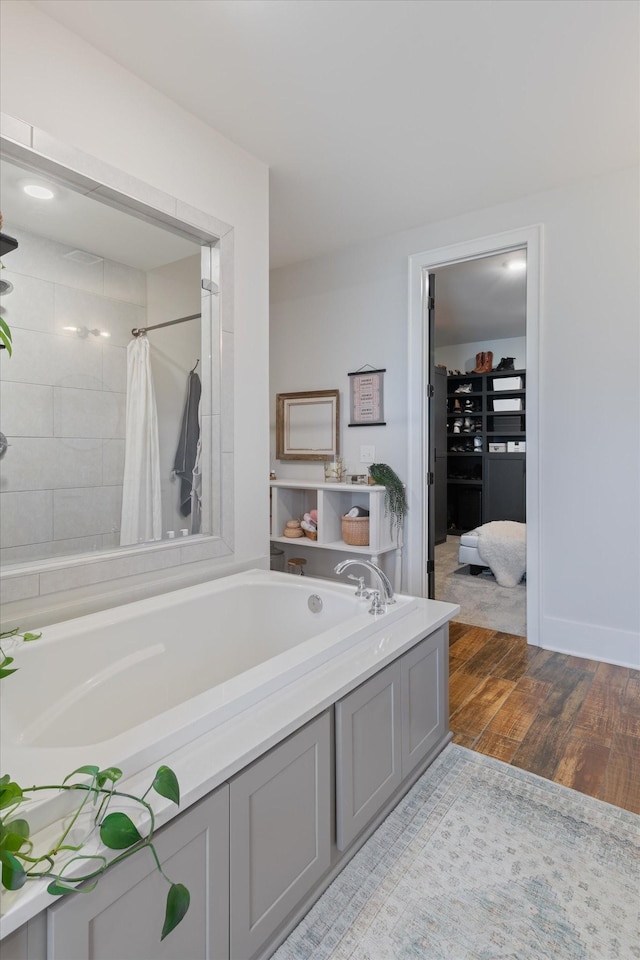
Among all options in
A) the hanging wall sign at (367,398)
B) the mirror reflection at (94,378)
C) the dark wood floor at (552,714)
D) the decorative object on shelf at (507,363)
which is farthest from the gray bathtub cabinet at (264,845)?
the decorative object on shelf at (507,363)

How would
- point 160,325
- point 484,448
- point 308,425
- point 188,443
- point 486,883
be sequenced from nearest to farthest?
1. point 486,883
2. point 160,325
3. point 188,443
4. point 308,425
5. point 484,448

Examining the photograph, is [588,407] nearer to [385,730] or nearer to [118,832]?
[385,730]

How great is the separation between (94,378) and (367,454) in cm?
212

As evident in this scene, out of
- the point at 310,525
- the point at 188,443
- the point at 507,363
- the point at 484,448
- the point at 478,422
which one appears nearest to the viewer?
the point at 188,443

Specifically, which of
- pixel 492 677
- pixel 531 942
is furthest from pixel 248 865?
pixel 492 677

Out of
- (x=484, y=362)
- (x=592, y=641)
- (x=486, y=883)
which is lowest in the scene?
(x=486, y=883)

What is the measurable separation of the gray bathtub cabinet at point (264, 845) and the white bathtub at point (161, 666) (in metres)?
0.15

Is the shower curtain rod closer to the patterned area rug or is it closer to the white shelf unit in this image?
the white shelf unit

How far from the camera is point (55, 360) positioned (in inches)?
71.9

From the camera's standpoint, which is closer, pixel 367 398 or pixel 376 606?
pixel 376 606

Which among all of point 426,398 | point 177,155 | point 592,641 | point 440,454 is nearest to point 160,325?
point 177,155

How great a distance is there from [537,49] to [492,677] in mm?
2698

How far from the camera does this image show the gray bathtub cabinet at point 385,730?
4.54 ft

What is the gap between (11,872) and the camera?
691 millimetres
